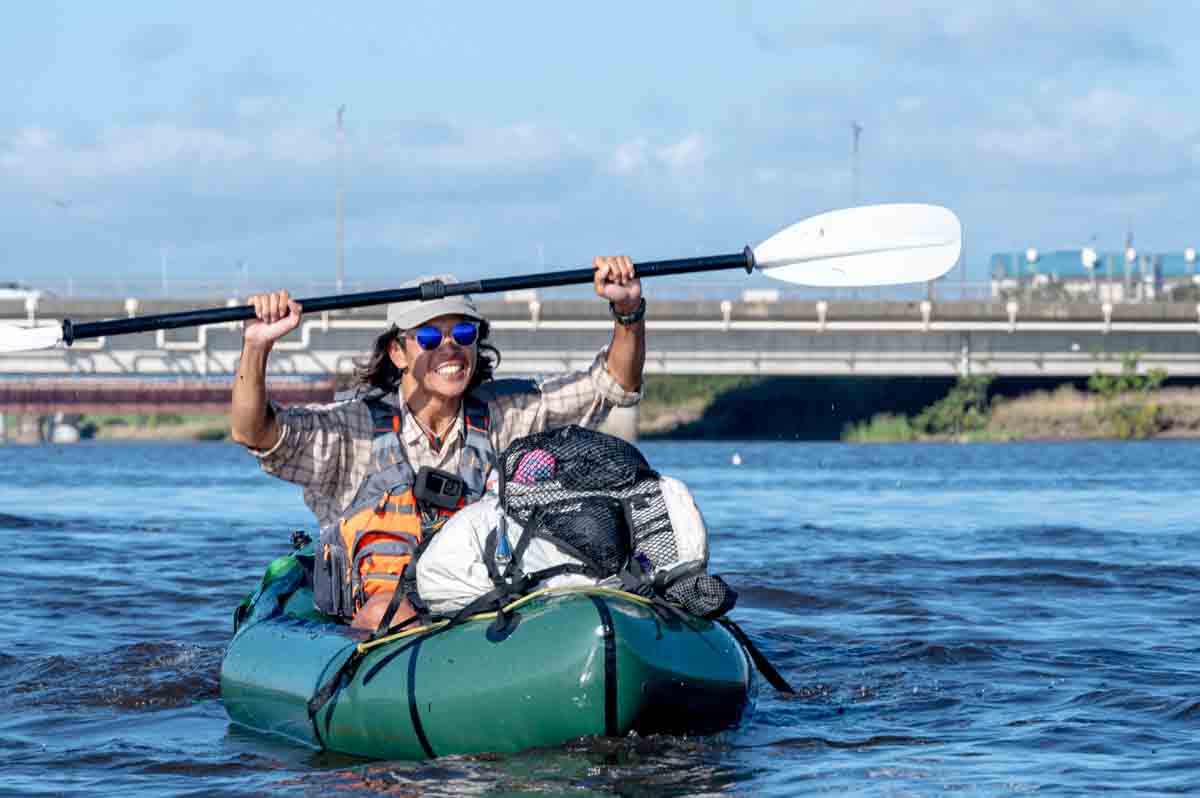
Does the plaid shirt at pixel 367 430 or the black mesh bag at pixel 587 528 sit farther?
the plaid shirt at pixel 367 430

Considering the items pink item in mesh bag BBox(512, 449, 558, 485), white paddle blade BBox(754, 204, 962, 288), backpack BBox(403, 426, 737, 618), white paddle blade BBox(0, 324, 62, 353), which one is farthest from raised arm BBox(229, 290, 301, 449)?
white paddle blade BBox(754, 204, 962, 288)

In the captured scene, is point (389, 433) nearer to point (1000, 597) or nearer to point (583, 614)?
point (583, 614)

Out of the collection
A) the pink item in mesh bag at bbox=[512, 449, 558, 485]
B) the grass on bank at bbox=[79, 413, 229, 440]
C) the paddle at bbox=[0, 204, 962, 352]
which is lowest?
the grass on bank at bbox=[79, 413, 229, 440]

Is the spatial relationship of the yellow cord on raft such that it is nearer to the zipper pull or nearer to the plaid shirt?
the zipper pull

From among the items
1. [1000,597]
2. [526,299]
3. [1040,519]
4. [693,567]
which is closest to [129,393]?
[526,299]

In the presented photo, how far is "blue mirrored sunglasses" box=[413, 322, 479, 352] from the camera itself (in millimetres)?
7613

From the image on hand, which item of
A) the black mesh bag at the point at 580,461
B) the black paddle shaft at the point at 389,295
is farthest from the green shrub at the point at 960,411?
the black mesh bag at the point at 580,461

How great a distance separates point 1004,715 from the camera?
8180 mm

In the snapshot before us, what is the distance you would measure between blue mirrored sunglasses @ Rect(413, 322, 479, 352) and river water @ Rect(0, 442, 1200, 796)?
5.59 ft

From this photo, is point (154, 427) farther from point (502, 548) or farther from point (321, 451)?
point (502, 548)

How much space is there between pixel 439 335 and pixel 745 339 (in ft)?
143

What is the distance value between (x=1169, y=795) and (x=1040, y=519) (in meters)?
15.0

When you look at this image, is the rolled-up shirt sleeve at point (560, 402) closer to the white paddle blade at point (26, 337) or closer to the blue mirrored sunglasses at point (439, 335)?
the blue mirrored sunglasses at point (439, 335)

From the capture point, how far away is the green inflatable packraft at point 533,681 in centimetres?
644
